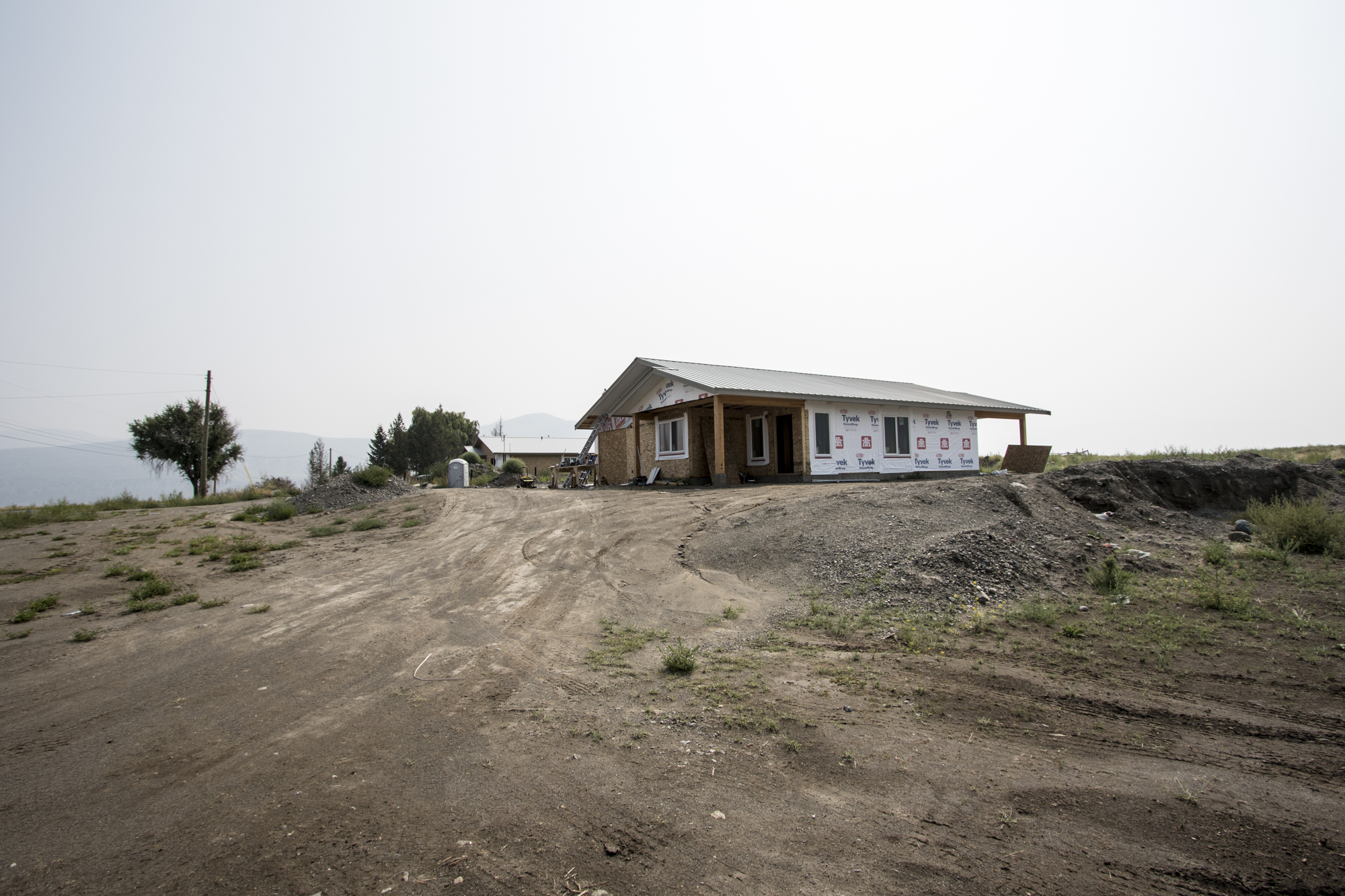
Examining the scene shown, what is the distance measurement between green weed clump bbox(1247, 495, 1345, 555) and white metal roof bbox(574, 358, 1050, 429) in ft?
35.2

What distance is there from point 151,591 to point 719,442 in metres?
12.4

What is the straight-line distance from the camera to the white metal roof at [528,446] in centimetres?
5600

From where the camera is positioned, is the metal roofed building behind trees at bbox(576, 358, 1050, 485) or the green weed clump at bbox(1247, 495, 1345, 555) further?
the metal roofed building behind trees at bbox(576, 358, 1050, 485)

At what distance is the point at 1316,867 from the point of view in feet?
7.89

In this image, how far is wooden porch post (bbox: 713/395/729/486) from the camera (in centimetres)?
1672

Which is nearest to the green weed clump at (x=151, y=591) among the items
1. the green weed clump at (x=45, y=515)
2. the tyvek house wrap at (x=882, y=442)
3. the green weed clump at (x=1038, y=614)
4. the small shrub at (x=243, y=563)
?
the small shrub at (x=243, y=563)

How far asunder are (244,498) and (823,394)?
2082 cm

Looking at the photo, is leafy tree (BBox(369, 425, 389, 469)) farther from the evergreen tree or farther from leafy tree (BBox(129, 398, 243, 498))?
leafy tree (BBox(129, 398, 243, 498))

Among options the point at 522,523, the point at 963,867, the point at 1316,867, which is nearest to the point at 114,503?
the point at 522,523

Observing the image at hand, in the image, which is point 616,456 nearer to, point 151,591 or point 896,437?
point 896,437

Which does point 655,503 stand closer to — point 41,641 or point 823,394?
point 823,394

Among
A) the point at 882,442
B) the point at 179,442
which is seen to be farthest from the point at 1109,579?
the point at 179,442

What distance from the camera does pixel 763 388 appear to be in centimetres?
1777

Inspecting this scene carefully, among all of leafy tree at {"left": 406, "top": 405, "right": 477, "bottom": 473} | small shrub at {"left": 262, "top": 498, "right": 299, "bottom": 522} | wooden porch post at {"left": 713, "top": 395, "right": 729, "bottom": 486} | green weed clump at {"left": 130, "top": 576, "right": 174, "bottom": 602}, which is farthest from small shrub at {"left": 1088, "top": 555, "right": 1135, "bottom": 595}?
leafy tree at {"left": 406, "top": 405, "right": 477, "bottom": 473}
